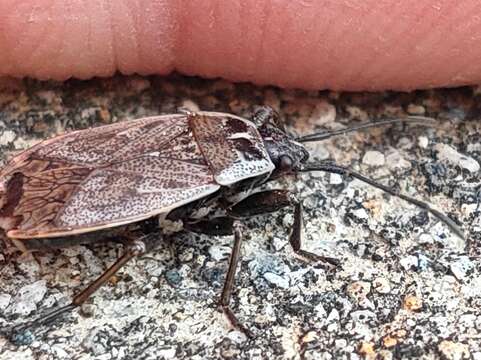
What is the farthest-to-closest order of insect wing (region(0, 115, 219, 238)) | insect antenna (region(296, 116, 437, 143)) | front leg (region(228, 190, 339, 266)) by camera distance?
insect antenna (region(296, 116, 437, 143))
front leg (region(228, 190, 339, 266))
insect wing (region(0, 115, 219, 238))

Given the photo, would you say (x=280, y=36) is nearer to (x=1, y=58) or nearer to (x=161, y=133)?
(x=161, y=133)

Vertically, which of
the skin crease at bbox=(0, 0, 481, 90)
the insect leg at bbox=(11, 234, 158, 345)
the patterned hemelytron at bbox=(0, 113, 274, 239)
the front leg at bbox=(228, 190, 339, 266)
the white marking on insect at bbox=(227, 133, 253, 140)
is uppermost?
the skin crease at bbox=(0, 0, 481, 90)

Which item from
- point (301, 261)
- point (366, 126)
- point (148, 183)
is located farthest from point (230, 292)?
point (366, 126)

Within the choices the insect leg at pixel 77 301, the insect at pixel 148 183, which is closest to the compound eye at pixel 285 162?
the insect at pixel 148 183

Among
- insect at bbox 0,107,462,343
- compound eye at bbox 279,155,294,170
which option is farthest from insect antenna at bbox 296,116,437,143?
compound eye at bbox 279,155,294,170

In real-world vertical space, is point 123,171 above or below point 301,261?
above

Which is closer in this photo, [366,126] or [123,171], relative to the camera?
[123,171]

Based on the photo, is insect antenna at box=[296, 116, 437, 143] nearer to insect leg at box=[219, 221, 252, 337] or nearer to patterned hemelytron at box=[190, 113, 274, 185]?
patterned hemelytron at box=[190, 113, 274, 185]

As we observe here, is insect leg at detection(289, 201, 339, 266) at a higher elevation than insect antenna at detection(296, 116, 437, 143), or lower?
lower

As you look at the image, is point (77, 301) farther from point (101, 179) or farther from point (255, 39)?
point (255, 39)
